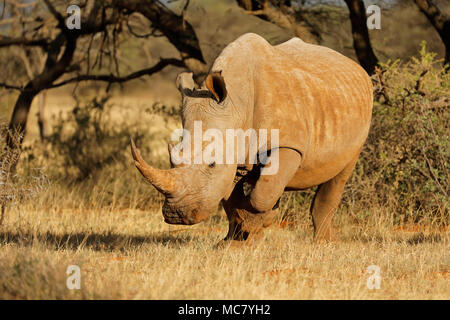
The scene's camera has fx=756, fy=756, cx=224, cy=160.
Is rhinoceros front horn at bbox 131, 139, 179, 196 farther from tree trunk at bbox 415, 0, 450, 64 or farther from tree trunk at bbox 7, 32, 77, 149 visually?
tree trunk at bbox 7, 32, 77, 149

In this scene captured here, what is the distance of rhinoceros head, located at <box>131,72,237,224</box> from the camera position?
564cm

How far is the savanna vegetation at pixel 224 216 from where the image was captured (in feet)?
16.8

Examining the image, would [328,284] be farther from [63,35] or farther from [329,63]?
[63,35]

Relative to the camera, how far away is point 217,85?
5953 millimetres

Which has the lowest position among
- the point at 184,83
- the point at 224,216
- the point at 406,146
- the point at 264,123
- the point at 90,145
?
the point at 224,216

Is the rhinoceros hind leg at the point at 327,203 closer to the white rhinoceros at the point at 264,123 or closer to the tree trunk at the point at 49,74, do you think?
the white rhinoceros at the point at 264,123

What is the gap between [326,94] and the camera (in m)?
7.00

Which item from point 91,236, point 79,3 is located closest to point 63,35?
point 79,3

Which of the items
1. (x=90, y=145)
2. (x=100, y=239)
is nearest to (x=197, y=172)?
(x=100, y=239)

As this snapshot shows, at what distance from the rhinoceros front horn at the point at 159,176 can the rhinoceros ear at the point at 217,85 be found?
75cm

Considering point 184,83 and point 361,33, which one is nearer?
point 184,83

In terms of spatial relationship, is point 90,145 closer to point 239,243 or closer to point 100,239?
point 100,239

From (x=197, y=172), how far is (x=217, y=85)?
0.72 m

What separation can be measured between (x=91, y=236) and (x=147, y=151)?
394cm
